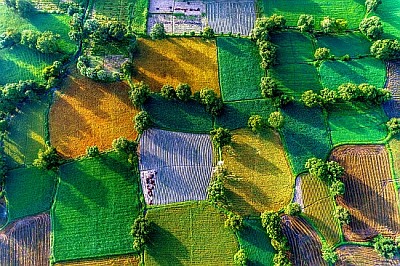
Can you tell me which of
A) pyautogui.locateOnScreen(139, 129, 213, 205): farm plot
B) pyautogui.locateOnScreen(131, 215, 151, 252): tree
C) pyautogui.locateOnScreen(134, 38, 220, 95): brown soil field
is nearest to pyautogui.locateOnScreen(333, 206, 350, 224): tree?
pyautogui.locateOnScreen(139, 129, 213, 205): farm plot

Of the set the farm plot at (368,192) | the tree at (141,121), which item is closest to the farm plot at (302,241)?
the farm plot at (368,192)

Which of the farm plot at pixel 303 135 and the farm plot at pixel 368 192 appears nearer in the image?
the farm plot at pixel 368 192

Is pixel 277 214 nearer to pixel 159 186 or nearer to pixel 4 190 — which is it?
pixel 159 186

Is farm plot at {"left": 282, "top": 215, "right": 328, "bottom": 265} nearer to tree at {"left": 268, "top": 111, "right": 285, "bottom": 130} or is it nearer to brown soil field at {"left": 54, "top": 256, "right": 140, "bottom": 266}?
tree at {"left": 268, "top": 111, "right": 285, "bottom": 130}

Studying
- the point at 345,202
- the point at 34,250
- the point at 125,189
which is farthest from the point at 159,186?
the point at 345,202

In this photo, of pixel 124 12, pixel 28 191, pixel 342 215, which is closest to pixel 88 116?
pixel 28 191

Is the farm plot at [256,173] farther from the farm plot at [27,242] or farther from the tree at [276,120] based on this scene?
the farm plot at [27,242]
